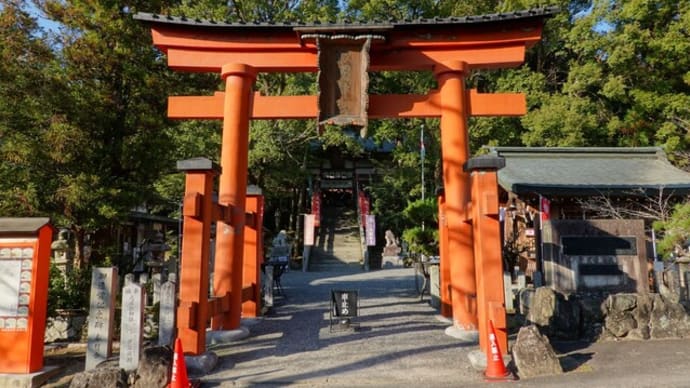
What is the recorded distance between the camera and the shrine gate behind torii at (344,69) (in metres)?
7.41

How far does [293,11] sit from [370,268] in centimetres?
1235

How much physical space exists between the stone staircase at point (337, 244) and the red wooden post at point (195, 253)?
15369 mm

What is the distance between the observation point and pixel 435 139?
73.3ft

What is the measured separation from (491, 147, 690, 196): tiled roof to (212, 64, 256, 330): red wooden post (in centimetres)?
788

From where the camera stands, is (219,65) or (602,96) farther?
(602,96)

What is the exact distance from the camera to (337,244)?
82.6ft

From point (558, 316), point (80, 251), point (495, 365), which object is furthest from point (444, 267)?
point (80, 251)

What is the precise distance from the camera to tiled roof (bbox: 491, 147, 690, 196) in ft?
39.2

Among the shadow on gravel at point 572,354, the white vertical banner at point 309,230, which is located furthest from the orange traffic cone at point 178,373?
the white vertical banner at point 309,230

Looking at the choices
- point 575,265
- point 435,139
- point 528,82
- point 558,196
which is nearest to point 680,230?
point 575,265

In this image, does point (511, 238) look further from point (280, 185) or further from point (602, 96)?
point (280, 185)

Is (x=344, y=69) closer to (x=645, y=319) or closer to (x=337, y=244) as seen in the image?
(x=645, y=319)

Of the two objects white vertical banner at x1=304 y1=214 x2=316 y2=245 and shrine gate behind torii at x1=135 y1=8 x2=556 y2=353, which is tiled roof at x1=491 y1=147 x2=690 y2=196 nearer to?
shrine gate behind torii at x1=135 y1=8 x2=556 y2=353

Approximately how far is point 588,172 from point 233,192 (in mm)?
11552
